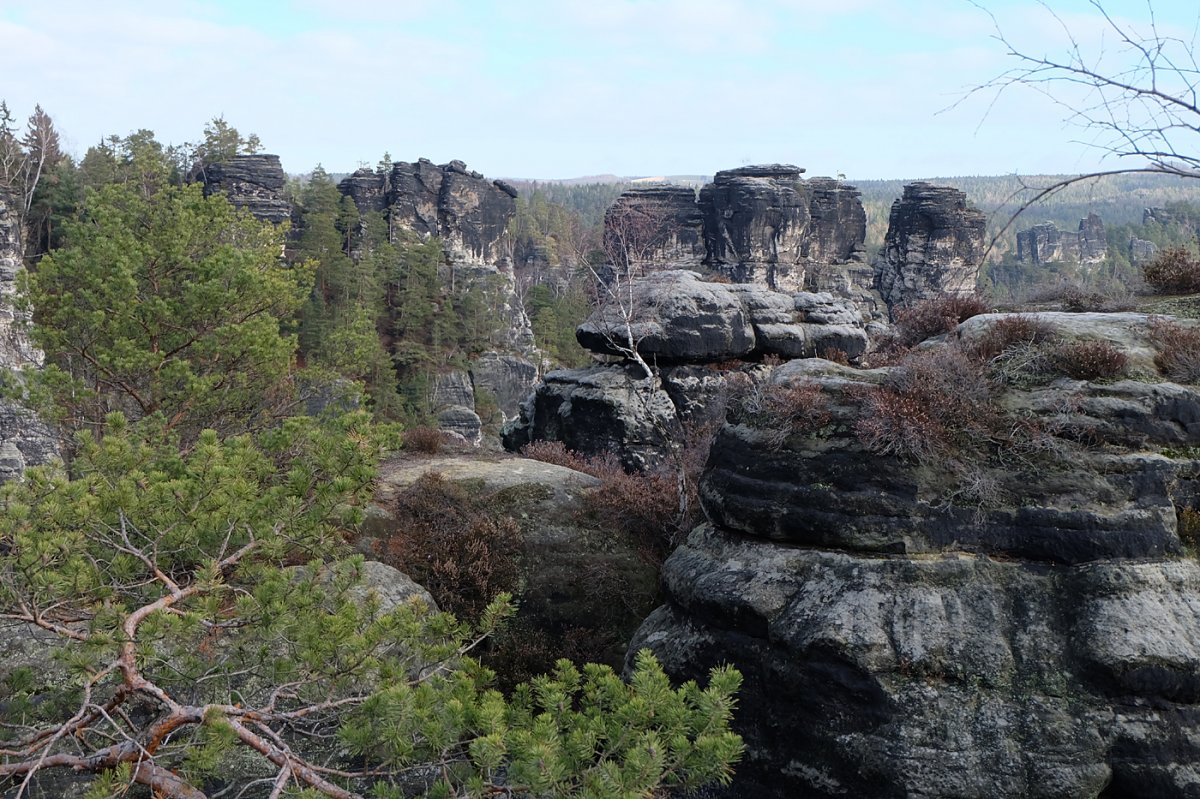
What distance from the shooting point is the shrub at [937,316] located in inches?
428

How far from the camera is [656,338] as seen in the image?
2150cm

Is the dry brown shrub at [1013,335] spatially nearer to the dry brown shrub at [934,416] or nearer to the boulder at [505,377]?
the dry brown shrub at [934,416]

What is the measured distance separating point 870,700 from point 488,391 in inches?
1734

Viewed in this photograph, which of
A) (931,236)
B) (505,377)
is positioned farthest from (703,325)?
(931,236)

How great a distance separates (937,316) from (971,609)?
521 cm

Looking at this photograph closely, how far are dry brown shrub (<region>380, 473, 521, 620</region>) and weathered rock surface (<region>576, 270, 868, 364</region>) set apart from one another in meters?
7.99

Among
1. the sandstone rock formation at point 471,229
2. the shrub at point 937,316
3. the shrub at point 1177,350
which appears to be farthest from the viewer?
the sandstone rock formation at point 471,229

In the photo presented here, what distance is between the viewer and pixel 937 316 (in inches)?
429

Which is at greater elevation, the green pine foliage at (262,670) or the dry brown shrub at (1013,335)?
the dry brown shrub at (1013,335)

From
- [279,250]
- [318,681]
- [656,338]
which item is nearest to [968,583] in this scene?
[318,681]

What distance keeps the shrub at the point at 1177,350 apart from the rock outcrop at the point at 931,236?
211 feet

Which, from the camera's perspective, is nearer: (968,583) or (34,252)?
(968,583)

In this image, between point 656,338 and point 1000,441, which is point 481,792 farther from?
point 656,338

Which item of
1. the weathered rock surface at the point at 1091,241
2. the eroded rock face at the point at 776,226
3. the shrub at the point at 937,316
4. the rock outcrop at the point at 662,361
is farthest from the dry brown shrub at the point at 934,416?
the weathered rock surface at the point at 1091,241
